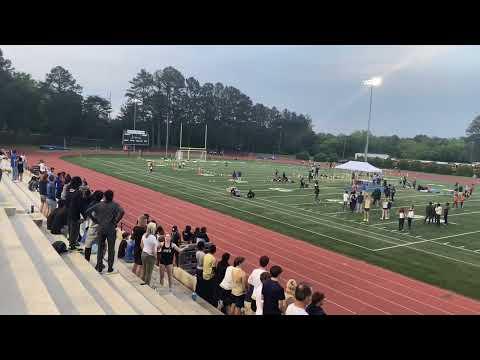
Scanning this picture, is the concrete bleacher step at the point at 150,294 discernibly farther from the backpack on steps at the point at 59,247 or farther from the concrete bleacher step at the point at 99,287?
the backpack on steps at the point at 59,247

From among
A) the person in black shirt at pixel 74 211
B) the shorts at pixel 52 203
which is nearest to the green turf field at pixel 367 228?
the shorts at pixel 52 203

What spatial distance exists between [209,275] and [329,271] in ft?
19.1

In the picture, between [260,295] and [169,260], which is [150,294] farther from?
[260,295]

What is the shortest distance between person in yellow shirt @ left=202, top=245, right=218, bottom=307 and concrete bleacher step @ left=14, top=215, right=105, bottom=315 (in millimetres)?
2705

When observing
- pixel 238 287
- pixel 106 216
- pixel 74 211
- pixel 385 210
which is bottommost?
pixel 385 210

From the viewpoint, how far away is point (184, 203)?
25.1 metres

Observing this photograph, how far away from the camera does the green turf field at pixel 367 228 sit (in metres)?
14.7

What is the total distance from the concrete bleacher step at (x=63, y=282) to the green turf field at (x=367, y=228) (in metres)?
10.6

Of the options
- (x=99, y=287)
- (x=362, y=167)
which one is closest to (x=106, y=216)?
(x=99, y=287)

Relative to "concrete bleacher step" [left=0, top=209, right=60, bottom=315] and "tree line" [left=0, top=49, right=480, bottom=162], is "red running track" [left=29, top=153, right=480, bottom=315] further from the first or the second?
"tree line" [left=0, top=49, right=480, bottom=162]

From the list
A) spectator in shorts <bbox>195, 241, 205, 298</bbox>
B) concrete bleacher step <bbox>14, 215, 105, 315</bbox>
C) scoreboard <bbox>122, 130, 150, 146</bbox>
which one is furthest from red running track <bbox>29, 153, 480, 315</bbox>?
scoreboard <bbox>122, 130, 150, 146</bbox>

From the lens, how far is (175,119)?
107 meters

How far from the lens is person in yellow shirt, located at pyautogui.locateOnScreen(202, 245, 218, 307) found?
913 cm
